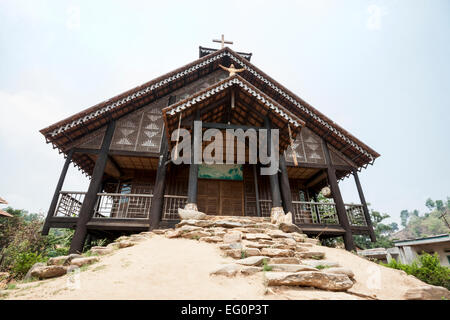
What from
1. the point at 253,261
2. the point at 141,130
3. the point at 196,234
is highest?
the point at 141,130

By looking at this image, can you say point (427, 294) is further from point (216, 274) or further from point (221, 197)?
point (221, 197)

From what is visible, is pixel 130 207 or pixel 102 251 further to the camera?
pixel 130 207

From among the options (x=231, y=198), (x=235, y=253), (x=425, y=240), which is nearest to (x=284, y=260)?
(x=235, y=253)

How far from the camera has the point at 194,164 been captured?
746 cm

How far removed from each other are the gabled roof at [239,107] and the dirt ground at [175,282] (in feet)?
14.9

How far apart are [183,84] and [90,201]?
7291 millimetres

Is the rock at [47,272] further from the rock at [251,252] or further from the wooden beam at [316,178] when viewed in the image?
the wooden beam at [316,178]

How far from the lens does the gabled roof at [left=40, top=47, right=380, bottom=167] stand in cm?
886

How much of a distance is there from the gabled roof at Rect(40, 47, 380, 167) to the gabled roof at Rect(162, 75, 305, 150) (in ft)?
11.6

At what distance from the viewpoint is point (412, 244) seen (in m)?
15.8

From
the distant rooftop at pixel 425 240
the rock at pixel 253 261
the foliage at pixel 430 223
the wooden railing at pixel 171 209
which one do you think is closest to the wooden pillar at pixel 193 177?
the wooden railing at pixel 171 209

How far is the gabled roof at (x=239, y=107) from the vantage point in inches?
292

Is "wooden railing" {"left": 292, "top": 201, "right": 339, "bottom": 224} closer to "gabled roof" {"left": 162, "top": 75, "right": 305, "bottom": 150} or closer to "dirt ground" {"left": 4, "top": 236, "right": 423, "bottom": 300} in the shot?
"gabled roof" {"left": 162, "top": 75, "right": 305, "bottom": 150}

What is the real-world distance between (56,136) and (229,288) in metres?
9.44
